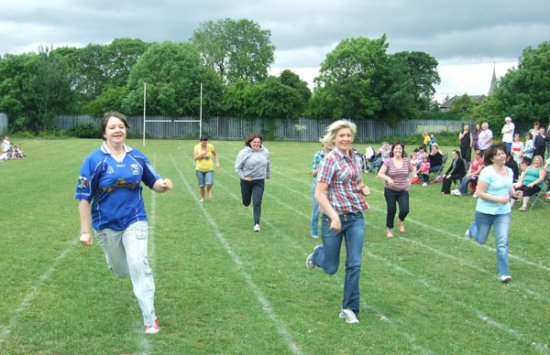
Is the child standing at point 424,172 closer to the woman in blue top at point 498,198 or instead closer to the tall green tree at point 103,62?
the woman in blue top at point 498,198

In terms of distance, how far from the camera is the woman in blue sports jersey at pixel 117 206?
537 cm

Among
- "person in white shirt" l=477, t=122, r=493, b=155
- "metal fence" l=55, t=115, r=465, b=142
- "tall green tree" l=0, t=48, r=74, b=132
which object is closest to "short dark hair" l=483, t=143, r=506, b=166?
Answer: "person in white shirt" l=477, t=122, r=493, b=155

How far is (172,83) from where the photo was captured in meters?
56.6

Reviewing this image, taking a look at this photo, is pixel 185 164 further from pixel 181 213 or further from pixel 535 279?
pixel 535 279

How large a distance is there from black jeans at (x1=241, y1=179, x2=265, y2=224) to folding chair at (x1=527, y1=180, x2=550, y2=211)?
282 inches

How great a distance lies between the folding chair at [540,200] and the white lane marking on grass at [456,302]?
7.41 m

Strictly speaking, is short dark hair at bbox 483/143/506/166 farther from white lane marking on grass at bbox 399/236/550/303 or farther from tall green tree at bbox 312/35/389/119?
tall green tree at bbox 312/35/389/119

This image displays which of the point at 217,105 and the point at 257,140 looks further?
the point at 217,105

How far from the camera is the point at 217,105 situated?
2223 inches

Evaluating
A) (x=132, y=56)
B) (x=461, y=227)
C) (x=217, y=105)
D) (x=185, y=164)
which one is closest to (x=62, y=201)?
(x=461, y=227)

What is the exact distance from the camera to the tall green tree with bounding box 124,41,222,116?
56.2 metres

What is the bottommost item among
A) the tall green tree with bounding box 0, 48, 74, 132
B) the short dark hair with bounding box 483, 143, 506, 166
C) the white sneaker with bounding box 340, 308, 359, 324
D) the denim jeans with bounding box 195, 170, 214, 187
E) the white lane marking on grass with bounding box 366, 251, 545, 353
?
the white lane marking on grass with bounding box 366, 251, 545, 353

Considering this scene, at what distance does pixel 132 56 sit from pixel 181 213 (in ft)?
241

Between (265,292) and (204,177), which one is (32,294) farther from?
(204,177)
